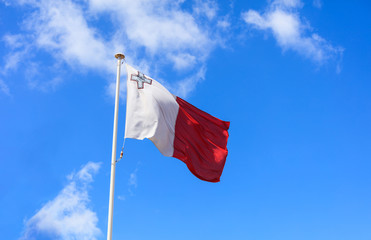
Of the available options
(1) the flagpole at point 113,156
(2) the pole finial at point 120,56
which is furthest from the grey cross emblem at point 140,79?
(2) the pole finial at point 120,56

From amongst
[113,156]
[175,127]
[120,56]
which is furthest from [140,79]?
[113,156]

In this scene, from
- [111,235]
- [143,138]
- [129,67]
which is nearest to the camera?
[111,235]

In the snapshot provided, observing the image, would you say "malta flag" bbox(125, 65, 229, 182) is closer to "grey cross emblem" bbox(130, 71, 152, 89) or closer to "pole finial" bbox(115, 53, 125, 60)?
"grey cross emblem" bbox(130, 71, 152, 89)

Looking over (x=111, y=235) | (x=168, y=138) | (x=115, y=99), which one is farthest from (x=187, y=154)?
(x=111, y=235)

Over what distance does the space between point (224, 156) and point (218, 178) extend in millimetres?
1272

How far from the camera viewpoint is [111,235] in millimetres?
16578

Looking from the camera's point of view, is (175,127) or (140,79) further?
(175,127)

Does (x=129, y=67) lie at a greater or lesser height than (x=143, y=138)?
greater

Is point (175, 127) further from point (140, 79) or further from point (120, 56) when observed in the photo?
point (120, 56)

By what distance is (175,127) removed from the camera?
20.8 metres

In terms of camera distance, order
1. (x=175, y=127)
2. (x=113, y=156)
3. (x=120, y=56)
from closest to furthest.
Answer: (x=113, y=156), (x=120, y=56), (x=175, y=127)

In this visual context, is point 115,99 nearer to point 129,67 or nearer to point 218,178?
point 129,67

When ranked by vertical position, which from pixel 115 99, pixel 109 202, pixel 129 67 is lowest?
pixel 109 202

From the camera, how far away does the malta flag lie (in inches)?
750
